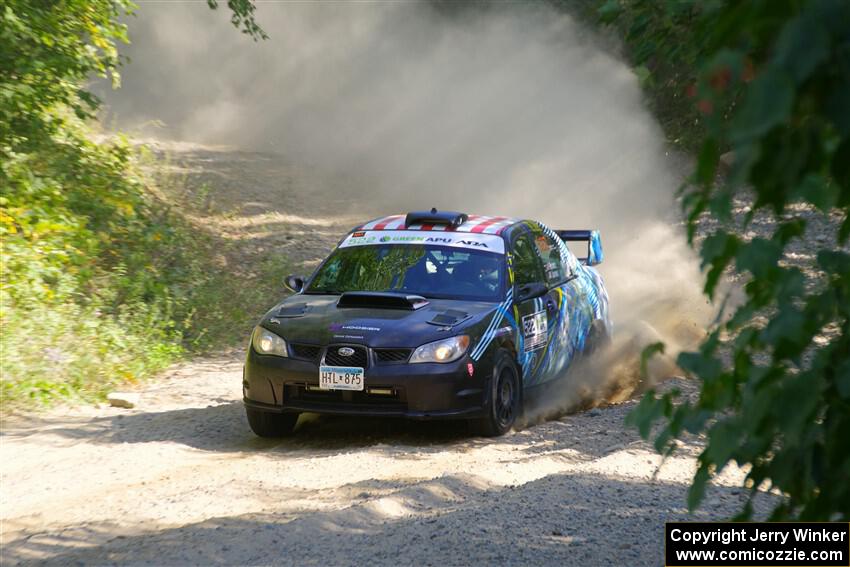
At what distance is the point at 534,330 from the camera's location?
28.5ft

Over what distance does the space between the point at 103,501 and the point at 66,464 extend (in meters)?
1.37

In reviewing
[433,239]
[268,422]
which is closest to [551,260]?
Answer: [433,239]

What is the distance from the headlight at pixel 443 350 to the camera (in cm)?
766

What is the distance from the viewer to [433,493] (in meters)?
5.93

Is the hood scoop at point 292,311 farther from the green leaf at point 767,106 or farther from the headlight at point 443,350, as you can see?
the green leaf at point 767,106

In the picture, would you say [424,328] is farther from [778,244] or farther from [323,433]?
[778,244]

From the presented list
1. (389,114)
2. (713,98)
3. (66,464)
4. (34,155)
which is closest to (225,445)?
(66,464)

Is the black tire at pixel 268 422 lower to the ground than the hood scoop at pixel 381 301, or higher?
lower

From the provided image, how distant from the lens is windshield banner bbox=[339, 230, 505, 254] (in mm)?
8906

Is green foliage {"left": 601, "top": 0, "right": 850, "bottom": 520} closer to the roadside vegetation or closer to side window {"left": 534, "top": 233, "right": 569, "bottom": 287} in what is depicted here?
side window {"left": 534, "top": 233, "right": 569, "bottom": 287}

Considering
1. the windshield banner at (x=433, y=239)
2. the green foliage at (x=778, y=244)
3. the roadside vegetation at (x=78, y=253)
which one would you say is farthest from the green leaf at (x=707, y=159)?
the roadside vegetation at (x=78, y=253)

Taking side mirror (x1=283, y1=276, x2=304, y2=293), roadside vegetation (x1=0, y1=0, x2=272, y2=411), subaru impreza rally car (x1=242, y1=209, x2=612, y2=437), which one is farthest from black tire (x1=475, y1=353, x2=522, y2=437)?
roadside vegetation (x1=0, y1=0, x2=272, y2=411)

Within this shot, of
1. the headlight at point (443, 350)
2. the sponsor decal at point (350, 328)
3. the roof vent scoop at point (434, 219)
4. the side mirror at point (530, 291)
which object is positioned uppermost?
the roof vent scoop at point (434, 219)

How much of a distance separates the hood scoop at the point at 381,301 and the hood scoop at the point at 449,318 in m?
0.24
